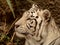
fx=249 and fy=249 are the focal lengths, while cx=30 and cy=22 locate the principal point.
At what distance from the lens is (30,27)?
1681 millimetres

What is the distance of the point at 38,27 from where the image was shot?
5.49 ft

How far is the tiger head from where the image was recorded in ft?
5.44

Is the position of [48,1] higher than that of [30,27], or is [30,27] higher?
[48,1]

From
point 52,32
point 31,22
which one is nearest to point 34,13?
point 31,22

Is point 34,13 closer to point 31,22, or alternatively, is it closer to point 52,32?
point 31,22

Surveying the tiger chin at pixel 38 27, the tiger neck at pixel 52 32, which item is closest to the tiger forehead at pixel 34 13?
the tiger chin at pixel 38 27

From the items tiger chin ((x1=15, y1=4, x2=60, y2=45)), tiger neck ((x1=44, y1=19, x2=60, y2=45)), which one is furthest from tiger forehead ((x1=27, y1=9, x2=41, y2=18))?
tiger neck ((x1=44, y1=19, x2=60, y2=45))

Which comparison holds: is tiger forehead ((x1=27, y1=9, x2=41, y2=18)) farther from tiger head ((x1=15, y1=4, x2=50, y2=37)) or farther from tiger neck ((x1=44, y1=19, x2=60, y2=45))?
tiger neck ((x1=44, y1=19, x2=60, y2=45))

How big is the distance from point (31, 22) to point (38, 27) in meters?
0.06

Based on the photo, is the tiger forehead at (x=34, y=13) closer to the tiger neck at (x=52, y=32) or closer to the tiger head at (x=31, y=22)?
the tiger head at (x=31, y=22)

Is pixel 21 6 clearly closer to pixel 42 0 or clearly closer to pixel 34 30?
pixel 42 0

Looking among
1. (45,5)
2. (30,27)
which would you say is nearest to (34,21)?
(30,27)

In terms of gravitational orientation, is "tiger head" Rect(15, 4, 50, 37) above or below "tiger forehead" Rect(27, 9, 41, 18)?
below

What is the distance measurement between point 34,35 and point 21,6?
906 millimetres
